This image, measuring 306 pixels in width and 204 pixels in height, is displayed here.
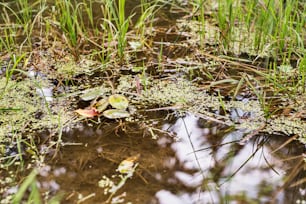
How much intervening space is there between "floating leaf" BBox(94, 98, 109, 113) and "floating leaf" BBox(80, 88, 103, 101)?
0.06m

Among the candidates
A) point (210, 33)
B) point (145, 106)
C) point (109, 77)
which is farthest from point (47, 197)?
point (210, 33)

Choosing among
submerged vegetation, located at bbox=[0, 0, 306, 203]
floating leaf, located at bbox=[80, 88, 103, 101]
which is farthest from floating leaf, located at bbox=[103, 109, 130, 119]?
floating leaf, located at bbox=[80, 88, 103, 101]

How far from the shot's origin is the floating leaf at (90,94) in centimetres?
154

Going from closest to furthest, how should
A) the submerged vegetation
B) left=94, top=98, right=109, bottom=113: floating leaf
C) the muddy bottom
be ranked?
the muddy bottom → the submerged vegetation → left=94, top=98, right=109, bottom=113: floating leaf

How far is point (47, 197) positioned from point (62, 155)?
0.19m

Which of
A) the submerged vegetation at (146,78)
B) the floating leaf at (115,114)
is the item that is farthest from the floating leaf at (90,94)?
the floating leaf at (115,114)

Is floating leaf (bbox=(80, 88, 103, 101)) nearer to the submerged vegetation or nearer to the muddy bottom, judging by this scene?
the submerged vegetation

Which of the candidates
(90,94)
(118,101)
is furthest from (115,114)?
(90,94)

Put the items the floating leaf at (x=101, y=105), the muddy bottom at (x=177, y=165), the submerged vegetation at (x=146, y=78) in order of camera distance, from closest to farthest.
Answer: the muddy bottom at (x=177, y=165), the submerged vegetation at (x=146, y=78), the floating leaf at (x=101, y=105)

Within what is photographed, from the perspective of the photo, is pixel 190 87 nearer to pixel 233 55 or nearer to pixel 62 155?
pixel 233 55

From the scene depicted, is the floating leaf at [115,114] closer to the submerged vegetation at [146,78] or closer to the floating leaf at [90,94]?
the submerged vegetation at [146,78]

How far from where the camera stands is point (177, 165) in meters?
1.20

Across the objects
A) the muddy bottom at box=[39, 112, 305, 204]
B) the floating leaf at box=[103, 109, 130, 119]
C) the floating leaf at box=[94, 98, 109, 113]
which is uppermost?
the floating leaf at box=[94, 98, 109, 113]

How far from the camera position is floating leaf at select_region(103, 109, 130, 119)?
4.66 feet
